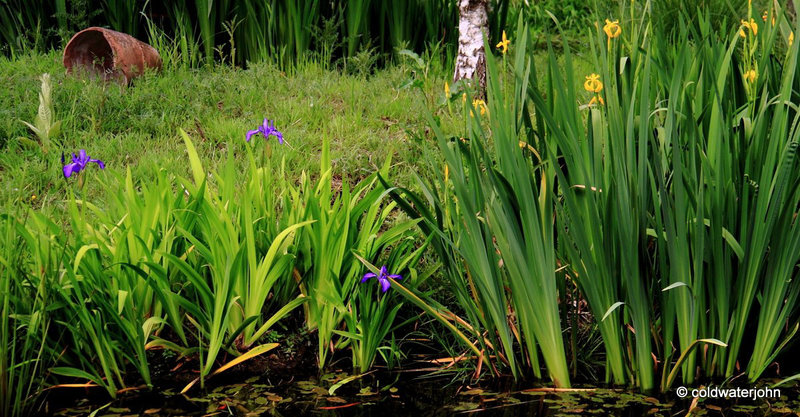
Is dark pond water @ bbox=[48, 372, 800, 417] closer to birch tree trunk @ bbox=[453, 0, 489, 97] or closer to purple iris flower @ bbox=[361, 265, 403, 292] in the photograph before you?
purple iris flower @ bbox=[361, 265, 403, 292]

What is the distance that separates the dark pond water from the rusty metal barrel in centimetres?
324

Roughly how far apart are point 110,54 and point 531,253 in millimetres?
4355

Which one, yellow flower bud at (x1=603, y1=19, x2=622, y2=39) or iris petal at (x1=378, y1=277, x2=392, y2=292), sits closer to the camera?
yellow flower bud at (x1=603, y1=19, x2=622, y2=39)

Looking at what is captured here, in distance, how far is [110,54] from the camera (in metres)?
5.62

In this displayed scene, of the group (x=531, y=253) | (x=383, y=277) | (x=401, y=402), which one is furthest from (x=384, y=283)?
(x=531, y=253)

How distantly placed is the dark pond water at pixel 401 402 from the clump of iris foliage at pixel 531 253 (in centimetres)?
8

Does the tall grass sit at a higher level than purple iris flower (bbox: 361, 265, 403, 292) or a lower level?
higher

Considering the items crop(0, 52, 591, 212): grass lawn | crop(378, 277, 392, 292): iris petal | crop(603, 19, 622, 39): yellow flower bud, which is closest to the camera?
crop(603, 19, 622, 39): yellow flower bud

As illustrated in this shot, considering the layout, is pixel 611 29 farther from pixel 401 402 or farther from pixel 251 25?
pixel 251 25

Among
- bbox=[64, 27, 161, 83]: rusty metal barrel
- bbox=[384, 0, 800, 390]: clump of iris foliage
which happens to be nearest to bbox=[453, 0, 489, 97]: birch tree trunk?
bbox=[64, 27, 161, 83]: rusty metal barrel

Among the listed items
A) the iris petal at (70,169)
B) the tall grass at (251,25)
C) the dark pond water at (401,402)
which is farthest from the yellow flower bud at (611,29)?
the tall grass at (251,25)

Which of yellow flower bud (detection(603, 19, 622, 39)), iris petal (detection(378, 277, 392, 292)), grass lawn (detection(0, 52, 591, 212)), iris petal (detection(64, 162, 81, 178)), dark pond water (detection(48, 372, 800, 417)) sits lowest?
dark pond water (detection(48, 372, 800, 417))

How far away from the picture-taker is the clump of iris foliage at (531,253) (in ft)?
7.39

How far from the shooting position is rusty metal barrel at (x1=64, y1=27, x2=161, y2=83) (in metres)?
5.15
